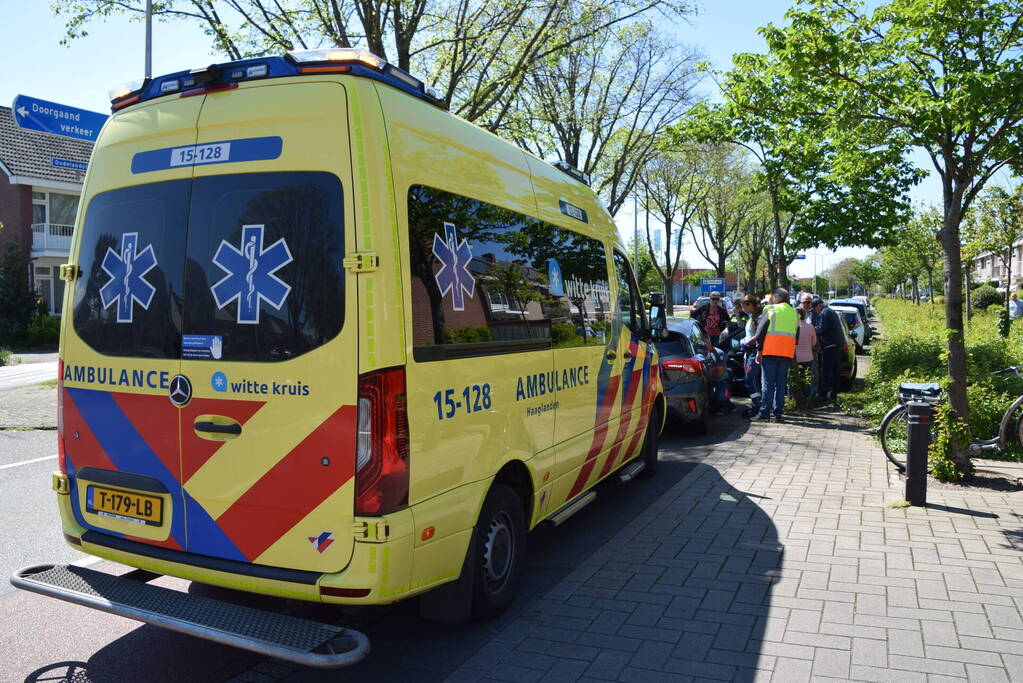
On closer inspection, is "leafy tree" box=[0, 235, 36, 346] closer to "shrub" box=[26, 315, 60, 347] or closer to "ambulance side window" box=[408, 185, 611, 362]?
"shrub" box=[26, 315, 60, 347]

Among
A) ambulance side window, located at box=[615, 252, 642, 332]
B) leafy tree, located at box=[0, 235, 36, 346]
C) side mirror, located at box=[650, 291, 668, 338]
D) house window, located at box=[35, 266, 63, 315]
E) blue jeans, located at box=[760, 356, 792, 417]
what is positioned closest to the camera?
ambulance side window, located at box=[615, 252, 642, 332]

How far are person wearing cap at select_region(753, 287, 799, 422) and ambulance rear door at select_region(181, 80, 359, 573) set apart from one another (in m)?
8.50

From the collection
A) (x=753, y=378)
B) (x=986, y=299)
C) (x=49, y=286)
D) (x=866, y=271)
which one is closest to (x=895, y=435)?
(x=753, y=378)

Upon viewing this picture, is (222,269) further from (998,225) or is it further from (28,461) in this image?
(998,225)

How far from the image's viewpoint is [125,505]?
3738 mm

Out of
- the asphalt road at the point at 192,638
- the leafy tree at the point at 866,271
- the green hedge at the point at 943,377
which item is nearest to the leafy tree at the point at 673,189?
the green hedge at the point at 943,377

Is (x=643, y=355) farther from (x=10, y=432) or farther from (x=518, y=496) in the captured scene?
(x=10, y=432)

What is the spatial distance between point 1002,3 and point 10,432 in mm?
12050

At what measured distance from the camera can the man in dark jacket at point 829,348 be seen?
1288cm

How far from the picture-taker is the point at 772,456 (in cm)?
870

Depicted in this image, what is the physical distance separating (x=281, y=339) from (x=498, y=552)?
66.6 inches

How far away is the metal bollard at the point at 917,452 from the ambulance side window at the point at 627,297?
7.69 ft

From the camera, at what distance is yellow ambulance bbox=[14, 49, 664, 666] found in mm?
3297

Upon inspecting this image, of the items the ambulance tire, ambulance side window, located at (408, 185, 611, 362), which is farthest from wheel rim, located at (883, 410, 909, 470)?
ambulance side window, located at (408, 185, 611, 362)
